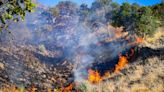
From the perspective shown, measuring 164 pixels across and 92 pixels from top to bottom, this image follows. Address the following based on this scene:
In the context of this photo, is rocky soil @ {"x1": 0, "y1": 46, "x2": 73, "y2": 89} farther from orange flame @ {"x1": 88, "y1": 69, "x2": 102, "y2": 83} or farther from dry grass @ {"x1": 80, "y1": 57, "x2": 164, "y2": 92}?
dry grass @ {"x1": 80, "y1": 57, "x2": 164, "y2": 92}

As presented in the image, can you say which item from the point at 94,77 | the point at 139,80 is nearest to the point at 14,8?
the point at 139,80

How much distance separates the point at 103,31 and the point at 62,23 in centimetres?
2734

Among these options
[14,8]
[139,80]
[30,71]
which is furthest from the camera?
[30,71]

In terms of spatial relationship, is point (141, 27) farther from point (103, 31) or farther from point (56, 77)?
point (103, 31)

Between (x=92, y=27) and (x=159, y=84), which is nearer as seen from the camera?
(x=159, y=84)

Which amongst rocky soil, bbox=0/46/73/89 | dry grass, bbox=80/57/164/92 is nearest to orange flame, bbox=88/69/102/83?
rocky soil, bbox=0/46/73/89

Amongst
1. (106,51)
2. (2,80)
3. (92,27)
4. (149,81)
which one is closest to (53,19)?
(92,27)

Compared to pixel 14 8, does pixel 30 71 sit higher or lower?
lower

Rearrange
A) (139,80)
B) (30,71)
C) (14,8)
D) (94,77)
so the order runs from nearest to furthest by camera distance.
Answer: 1. (14,8)
2. (139,80)
3. (94,77)
4. (30,71)

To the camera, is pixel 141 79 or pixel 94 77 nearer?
pixel 141 79

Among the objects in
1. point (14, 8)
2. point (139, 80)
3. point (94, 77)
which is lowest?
point (94, 77)

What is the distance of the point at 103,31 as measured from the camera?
76.8 meters

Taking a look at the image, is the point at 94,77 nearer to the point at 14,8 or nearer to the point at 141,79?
the point at 141,79

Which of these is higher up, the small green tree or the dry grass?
the small green tree
